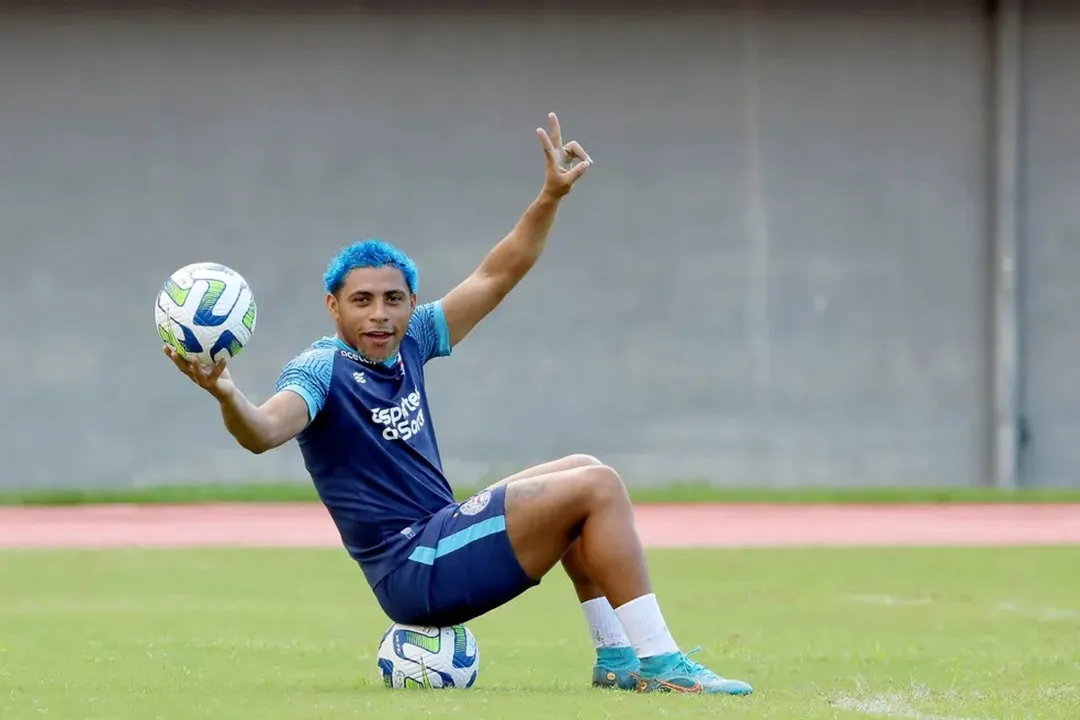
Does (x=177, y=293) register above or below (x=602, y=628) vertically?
above

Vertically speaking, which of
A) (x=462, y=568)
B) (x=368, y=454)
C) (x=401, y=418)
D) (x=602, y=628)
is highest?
(x=401, y=418)

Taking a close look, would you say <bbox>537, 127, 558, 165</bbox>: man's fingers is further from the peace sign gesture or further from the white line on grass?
the white line on grass

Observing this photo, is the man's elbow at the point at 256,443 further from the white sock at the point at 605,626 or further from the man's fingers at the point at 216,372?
the white sock at the point at 605,626

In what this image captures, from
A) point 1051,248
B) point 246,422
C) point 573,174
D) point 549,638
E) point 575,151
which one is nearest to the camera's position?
point 246,422

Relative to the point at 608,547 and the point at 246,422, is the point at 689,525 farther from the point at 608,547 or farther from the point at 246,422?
the point at 246,422

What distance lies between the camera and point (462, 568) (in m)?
6.49

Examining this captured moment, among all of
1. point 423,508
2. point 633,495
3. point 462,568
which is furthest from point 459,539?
point 633,495

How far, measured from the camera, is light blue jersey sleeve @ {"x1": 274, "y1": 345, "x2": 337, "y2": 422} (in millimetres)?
6383

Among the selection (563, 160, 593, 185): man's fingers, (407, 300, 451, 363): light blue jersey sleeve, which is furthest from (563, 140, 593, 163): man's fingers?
(407, 300, 451, 363): light blue jersey sleeve

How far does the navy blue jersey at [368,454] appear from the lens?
21.6 feet

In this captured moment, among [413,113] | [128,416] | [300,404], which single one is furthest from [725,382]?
[300,404]

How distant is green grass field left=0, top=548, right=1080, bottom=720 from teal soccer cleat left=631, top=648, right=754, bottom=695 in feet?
0.56

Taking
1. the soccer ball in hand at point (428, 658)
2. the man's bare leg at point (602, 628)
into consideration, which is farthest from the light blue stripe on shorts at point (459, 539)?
the soccer ball in hand at point (428, 658)

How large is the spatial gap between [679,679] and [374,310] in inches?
71.1
